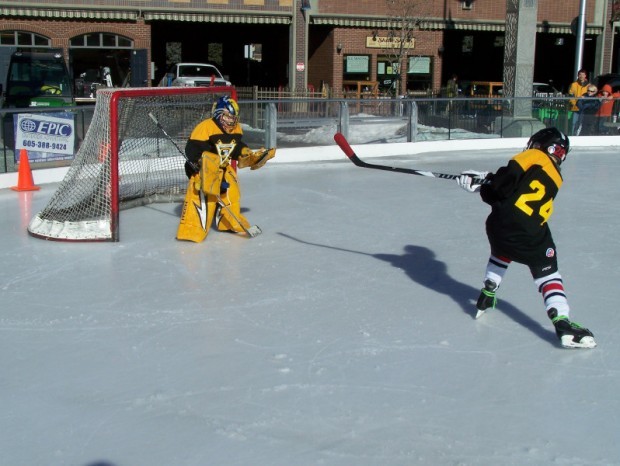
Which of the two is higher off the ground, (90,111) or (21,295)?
(90,111)

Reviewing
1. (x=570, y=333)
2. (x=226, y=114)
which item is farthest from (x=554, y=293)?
(x=226, y=114)

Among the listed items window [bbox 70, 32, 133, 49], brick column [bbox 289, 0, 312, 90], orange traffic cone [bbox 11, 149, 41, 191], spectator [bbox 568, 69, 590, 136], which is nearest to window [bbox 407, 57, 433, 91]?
brick column [bbox 289, 0, 312, 90]

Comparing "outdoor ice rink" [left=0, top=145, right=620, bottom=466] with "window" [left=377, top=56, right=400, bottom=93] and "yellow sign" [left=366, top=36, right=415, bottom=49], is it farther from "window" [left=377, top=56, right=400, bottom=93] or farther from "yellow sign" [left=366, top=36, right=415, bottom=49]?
"window" [left=377, top=56, right=400, bottom=93]

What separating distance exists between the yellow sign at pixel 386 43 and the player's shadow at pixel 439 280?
2232 centimetres

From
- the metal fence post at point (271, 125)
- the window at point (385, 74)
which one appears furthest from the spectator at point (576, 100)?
the window at point (385, 74)

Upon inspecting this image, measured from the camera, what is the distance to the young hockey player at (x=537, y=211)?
4.77m

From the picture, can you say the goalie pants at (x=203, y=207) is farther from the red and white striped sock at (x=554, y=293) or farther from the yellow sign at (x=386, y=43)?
the yellow sign at (x=386, y=43)

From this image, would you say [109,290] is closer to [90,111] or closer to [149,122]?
[149,122]

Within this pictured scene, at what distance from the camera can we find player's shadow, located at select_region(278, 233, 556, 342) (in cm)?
544

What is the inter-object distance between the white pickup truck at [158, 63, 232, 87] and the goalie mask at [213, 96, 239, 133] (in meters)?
14.0

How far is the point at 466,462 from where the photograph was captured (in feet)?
11.6

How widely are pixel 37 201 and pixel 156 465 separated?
23.0 feet

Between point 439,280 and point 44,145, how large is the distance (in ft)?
22.6

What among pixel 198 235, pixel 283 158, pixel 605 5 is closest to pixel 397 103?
pixel 283 158
